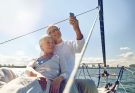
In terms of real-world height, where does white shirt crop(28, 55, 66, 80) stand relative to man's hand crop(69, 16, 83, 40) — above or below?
below

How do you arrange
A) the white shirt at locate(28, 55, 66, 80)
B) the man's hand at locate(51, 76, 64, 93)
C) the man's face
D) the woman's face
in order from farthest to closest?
1. the man's face
2. the woman's face
3. the white shirt at locate(28, 55, 66, 80)
4. the man's hand at locate(51, 76, 64, 93)

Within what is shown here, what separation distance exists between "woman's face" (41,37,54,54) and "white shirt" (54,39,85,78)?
A: 0.14m

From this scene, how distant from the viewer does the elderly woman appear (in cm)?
291

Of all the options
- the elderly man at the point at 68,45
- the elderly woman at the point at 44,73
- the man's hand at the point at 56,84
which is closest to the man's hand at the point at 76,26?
the elderly man at the point at 68,45

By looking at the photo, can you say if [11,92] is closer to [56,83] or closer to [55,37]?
[56,83]

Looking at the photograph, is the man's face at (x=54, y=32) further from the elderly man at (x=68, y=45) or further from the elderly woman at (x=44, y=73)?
the elderly woman at (x=44, y=73)

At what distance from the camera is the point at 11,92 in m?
2.62

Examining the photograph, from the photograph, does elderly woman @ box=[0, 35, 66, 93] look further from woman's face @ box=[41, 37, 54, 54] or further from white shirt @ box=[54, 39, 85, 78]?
white shirt @ box=[54, 39, 85, 78]

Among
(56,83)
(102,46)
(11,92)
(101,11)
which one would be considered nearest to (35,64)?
(56,83)

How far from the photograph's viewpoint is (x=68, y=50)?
3.79 m

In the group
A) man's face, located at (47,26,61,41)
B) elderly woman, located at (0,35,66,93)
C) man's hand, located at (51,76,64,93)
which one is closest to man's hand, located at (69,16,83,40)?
man's face, located at (47,26,61,41)

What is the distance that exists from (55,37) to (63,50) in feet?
0.84

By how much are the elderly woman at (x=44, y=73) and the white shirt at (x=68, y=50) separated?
0.35ft

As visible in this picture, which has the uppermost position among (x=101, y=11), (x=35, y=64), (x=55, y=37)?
(x=101, y=11)
